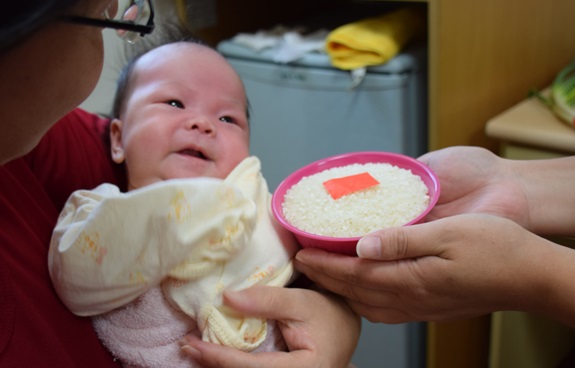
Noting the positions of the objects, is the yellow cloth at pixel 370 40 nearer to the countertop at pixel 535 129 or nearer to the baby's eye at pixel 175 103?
the countertop at pixel 535 129

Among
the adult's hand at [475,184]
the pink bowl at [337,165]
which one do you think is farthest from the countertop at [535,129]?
the pink bowl at [337,165]

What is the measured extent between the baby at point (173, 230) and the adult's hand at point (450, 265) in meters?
0.13

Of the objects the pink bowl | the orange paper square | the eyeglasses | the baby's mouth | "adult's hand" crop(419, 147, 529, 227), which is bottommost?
"adult's hand" crop(419, 147, 529, 227)

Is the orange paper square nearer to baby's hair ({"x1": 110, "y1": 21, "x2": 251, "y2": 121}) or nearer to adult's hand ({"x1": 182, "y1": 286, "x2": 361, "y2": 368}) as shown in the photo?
adult's hand ({"x1": 182, "y1": 286, "x2": 361, "y2": 368})

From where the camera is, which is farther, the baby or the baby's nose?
the baby's nose

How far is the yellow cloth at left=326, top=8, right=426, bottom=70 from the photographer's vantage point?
1.46m

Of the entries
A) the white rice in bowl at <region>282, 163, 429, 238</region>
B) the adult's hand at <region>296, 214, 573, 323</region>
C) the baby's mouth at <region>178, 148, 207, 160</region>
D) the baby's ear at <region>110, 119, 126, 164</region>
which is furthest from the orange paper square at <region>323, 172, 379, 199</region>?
the baby's ear at <region>110, 119, 126, 164</region>

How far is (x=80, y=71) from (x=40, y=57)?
0.19 feet

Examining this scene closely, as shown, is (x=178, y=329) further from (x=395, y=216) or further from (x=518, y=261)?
(x=518, y=261)

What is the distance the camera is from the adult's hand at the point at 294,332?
0.77m

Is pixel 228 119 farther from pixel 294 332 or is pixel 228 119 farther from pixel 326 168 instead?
pixel 294 332

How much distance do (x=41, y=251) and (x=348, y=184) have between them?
0.48 m

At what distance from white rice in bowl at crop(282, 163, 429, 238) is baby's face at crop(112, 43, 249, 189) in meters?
0.16

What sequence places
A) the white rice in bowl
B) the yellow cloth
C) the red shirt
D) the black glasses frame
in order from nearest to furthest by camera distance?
the black glasses frame → the red shirt → the white rice in bowl → the yellow cloth
